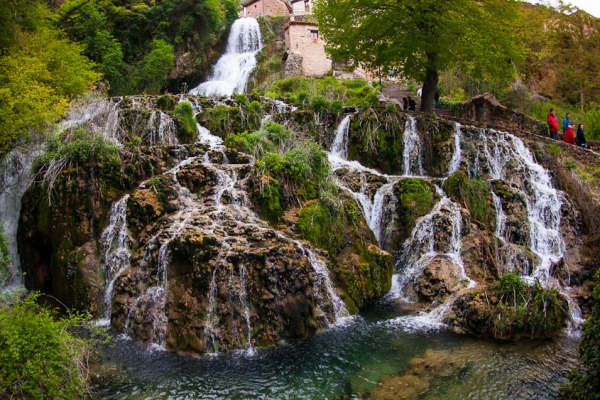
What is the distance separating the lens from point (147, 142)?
14562mm

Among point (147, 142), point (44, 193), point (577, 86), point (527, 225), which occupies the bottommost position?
point (527, 225)

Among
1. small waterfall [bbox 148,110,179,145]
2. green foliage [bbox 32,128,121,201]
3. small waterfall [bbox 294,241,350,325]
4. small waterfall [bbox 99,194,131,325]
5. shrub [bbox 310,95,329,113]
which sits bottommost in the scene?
small waterfall [bbox 294,241,350,325]

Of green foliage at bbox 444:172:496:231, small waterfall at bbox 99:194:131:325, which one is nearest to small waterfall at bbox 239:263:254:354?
small waterfall at bbox 99:194:131:325

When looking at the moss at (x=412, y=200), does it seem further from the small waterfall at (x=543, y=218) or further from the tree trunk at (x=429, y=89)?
the tree trunk at (x=429, y=89)

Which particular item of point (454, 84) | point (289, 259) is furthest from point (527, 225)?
point (454, 84)

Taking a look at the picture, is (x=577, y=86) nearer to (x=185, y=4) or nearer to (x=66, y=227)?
(x=185, y=4)

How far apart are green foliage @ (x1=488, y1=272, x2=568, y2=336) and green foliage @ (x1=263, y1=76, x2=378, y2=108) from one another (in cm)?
977

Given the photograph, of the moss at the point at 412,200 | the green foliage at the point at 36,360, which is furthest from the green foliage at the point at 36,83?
the moss at the point at 412,200

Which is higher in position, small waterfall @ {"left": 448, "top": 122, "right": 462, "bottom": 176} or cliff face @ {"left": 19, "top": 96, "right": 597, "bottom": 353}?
small waterfall @ {"left": 448, "top": 122, "right": 462, "bottom": 176}

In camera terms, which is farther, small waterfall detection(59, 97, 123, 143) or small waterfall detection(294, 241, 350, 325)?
small waterfall detection(59, 97, 123, 143)

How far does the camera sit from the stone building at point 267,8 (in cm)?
4241

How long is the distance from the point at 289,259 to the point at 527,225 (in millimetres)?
7832

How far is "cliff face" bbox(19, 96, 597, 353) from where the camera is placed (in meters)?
9.54

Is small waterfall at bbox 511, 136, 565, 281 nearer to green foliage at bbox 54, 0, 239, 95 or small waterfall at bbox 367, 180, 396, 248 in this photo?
small waterfall at bbox 367, 180, 396, 248
